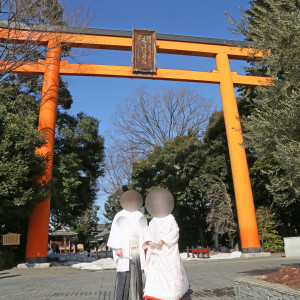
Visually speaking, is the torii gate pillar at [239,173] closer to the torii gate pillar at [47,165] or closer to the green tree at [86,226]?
the torii gate pillar at [47,165]

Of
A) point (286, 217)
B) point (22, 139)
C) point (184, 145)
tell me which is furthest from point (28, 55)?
point (286, 217)

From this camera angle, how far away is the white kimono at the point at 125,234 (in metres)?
4.19

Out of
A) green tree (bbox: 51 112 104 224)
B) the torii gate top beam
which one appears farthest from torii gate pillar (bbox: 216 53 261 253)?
green tree (bbox: 51 112 104 224)

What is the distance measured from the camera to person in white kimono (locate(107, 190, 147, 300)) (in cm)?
413

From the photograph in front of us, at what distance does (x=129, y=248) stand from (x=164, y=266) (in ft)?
2.56

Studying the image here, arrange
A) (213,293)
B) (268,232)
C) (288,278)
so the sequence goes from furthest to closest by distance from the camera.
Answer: (268,232) → (213,293) → (288,278)

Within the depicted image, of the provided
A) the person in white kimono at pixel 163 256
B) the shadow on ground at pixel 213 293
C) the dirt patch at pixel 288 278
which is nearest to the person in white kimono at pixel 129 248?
the person in white kimono at pixel 163 256

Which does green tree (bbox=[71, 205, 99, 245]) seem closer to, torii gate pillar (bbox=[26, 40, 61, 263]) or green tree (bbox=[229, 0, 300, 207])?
torii gate pillar (bbox=[26, 40, 61, 263])

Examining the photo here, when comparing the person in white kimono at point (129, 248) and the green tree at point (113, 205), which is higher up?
the green tree at point (113, 205)

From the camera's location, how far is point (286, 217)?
56.5ft

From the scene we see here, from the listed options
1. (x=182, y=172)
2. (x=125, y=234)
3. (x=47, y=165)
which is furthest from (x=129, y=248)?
(x=182, y=172)

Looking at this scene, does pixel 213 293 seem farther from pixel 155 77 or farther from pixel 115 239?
pixel 155 77

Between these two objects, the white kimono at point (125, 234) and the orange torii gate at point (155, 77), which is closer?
the white kimono at point (125, 234)

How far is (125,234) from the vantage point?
4.30 meters
